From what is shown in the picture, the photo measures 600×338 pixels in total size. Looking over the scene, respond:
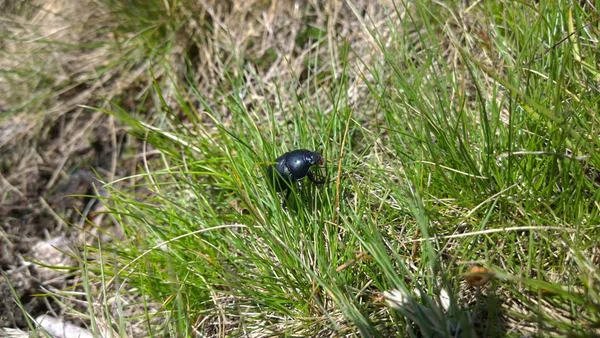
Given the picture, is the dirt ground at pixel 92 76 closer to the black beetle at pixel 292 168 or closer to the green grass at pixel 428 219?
the green grass at pixel 428 219

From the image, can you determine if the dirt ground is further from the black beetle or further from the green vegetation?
the black beetle

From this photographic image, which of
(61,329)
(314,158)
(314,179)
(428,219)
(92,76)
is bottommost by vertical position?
(61,329)

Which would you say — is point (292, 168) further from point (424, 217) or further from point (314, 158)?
point (424, 217)

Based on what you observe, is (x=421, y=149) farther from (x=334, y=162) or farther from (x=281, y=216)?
(x=281, y=216)

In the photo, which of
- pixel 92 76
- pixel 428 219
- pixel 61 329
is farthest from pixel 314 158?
pixel 92 76

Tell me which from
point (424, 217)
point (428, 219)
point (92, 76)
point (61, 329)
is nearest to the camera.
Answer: point (424, 217)

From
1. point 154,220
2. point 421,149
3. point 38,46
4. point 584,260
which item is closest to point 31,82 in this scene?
point 38,46

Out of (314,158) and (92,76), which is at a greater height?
(92,76)
